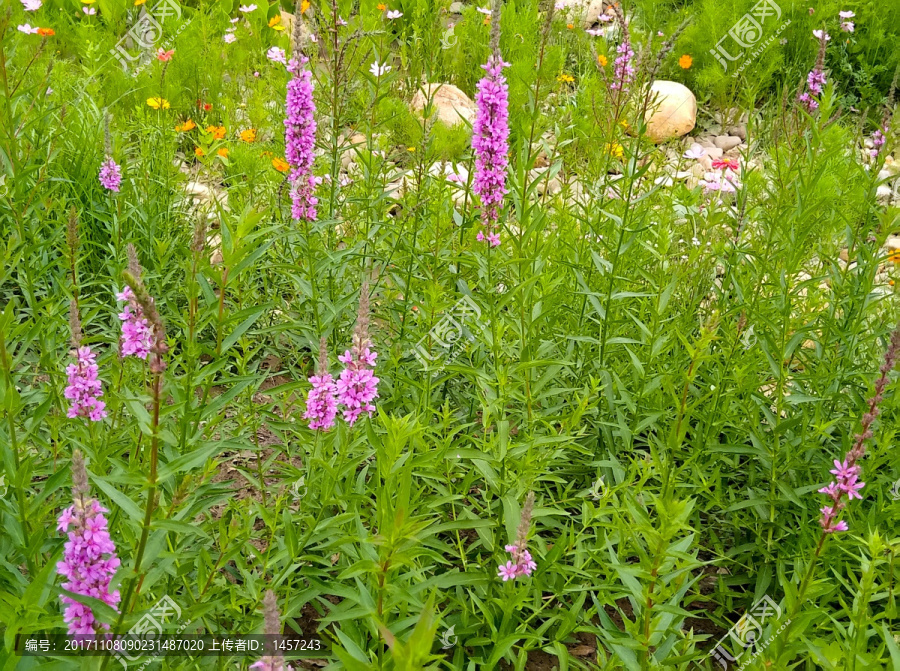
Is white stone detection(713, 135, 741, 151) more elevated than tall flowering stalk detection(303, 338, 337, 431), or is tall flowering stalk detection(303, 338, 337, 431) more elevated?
white stone detection(713, 135, 741, 151)

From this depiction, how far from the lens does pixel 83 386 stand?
2094mm

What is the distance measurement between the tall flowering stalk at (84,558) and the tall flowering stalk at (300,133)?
66.9 inches

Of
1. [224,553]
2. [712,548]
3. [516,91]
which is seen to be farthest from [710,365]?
[516,91]

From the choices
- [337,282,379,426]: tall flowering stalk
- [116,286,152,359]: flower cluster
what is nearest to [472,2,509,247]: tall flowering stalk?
[337,282,379,426]: tall flowering stalk

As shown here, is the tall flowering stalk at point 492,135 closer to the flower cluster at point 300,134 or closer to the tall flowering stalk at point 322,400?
the flower cluster at point 300,134

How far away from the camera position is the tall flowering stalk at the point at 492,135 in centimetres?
272

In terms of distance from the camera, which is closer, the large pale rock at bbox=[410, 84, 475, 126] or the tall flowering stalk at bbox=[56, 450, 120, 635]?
the tall flowering stalk at bbox=[56, 450, 120, 635]

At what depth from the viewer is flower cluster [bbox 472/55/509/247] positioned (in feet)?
8.95

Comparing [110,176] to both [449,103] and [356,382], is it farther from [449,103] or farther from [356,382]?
[449,103]

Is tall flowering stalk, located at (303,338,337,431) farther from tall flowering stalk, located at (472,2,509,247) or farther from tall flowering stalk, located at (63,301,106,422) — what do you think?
tall flowering stalk, located at (472,2,509,247)

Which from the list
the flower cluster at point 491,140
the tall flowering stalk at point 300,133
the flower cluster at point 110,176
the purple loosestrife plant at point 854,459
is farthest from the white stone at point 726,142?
the purple loosestrife plant at point 854,459
